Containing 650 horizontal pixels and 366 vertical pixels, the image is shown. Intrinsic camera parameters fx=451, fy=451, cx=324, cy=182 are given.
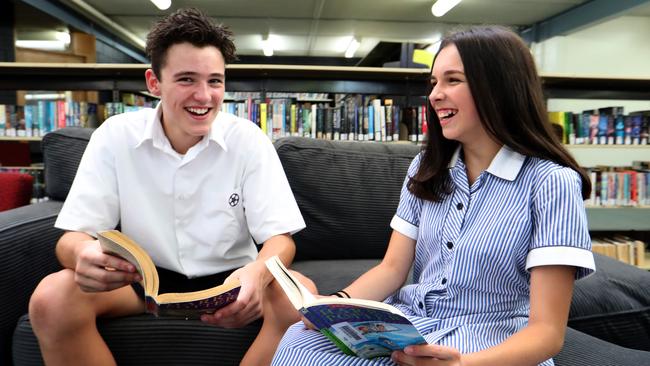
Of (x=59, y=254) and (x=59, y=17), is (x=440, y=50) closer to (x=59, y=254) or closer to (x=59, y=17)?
(x=59, y=254)

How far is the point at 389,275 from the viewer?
1.08 metres

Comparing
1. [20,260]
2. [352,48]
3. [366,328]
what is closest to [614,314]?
[366,328]

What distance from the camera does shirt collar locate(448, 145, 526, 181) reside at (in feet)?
2.98

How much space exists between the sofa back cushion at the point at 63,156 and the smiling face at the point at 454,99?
136 cm

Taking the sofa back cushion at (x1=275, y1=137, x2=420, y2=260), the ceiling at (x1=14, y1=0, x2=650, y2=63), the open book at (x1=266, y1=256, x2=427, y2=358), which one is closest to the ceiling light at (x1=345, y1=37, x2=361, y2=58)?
the ceiling at (x1=14, y1=0, x2=650, y2=63)

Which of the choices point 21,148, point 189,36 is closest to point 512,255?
point 189,36

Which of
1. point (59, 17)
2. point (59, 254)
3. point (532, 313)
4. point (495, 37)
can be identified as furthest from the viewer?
point (59, 17)

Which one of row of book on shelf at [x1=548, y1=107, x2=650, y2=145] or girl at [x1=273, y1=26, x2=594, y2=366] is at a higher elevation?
row of book on shelf at [x1=548, y1=107, x2=650, y2=145]

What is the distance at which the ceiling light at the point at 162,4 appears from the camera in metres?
5.98

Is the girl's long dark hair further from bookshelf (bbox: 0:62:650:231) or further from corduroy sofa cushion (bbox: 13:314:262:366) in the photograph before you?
bookshelf (bbox: 0:62:650:231)

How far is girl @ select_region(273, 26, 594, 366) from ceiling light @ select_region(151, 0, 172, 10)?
5948 mm

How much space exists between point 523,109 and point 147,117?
1.04 metres

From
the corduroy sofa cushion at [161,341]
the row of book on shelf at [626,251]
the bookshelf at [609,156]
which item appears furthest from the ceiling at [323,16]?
the corduroy sofa cushion at [161,341]

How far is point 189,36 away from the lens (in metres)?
A: 1.21
